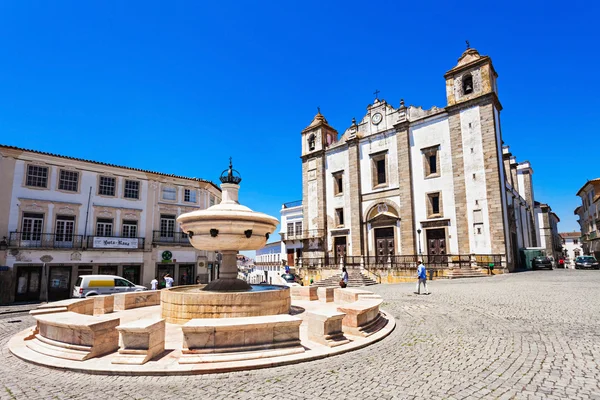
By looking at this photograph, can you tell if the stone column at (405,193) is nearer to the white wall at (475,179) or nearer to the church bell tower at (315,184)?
the white wall at (475,179)

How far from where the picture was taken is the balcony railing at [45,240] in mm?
20516

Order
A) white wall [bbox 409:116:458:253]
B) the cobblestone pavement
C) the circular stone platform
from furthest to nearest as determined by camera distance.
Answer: white wall [bbox 409:116:458:253] → the circular stone platform → the cobblestone pavement

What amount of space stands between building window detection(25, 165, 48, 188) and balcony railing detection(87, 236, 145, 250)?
446cm

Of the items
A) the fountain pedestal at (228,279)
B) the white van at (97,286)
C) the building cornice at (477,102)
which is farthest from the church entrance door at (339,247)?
the fountain pedestal at (228,279)

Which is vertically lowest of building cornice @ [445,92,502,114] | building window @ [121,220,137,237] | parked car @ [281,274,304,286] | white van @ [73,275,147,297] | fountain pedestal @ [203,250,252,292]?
parked car @ [281,274,304,286]

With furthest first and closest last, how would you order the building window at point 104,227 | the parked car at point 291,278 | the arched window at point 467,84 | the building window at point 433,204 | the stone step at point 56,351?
the parked car at point 291,278, the building window at point 433,204, the arched window at point 467,84, the building window at point 104,227, the stone step at point 56,351

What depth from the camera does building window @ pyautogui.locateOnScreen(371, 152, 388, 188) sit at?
31.3 m

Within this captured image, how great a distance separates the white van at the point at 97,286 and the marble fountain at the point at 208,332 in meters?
9.37

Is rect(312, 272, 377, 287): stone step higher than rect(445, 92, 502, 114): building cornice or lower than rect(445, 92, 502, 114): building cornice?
lower

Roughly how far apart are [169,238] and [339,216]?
15792 mm

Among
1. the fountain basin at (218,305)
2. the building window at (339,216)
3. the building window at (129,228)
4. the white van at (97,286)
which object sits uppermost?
the building window at (339,216)

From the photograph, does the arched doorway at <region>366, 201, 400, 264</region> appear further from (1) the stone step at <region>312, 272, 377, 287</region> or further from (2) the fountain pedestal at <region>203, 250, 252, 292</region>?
(2) the fountain pedestal at <region>203, 250, 252, 292</region>

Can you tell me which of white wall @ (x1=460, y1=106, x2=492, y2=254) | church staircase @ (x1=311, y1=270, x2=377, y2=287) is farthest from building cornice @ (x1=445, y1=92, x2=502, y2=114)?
church staircase @ (x1=311, y1=270, x2=377, y2=287)

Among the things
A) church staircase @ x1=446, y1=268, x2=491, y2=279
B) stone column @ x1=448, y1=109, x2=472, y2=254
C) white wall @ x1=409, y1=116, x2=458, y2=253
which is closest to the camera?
church staircase @ x1=446, y1=268, x2=491, y2=279
